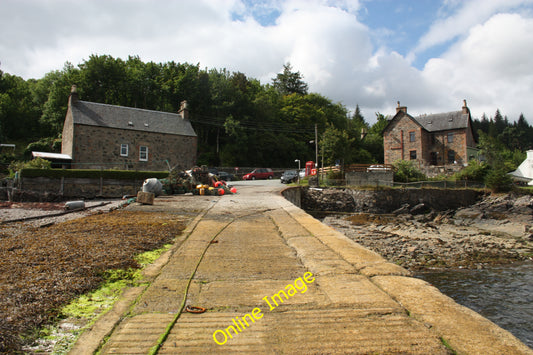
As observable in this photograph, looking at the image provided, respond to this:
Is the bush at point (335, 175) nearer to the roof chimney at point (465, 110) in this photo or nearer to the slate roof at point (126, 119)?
the slate roof at point (126, 119)

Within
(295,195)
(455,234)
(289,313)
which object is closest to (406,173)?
(295,195)

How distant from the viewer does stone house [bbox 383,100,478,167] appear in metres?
43.5

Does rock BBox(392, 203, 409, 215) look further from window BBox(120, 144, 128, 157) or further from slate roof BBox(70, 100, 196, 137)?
window BBox(120, 144, 128, 157)

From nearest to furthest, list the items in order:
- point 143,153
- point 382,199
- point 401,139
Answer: point 382,199
point 143,153
point 401,139

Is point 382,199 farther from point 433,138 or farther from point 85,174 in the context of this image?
point 85,174

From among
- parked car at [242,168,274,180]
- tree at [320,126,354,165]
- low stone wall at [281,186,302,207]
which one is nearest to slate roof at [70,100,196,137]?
parked car at [242,168,274,180]

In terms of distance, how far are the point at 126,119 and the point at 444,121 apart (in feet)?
137

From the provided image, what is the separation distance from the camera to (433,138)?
4597 cm

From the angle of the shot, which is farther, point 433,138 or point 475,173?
point 433,138

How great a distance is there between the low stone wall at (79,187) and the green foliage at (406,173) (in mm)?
24869

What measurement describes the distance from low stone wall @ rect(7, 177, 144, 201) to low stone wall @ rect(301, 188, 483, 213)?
1487 cm

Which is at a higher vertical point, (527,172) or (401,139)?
(401,139)

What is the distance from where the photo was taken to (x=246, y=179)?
38500 mm

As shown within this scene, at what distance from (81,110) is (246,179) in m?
18.7
